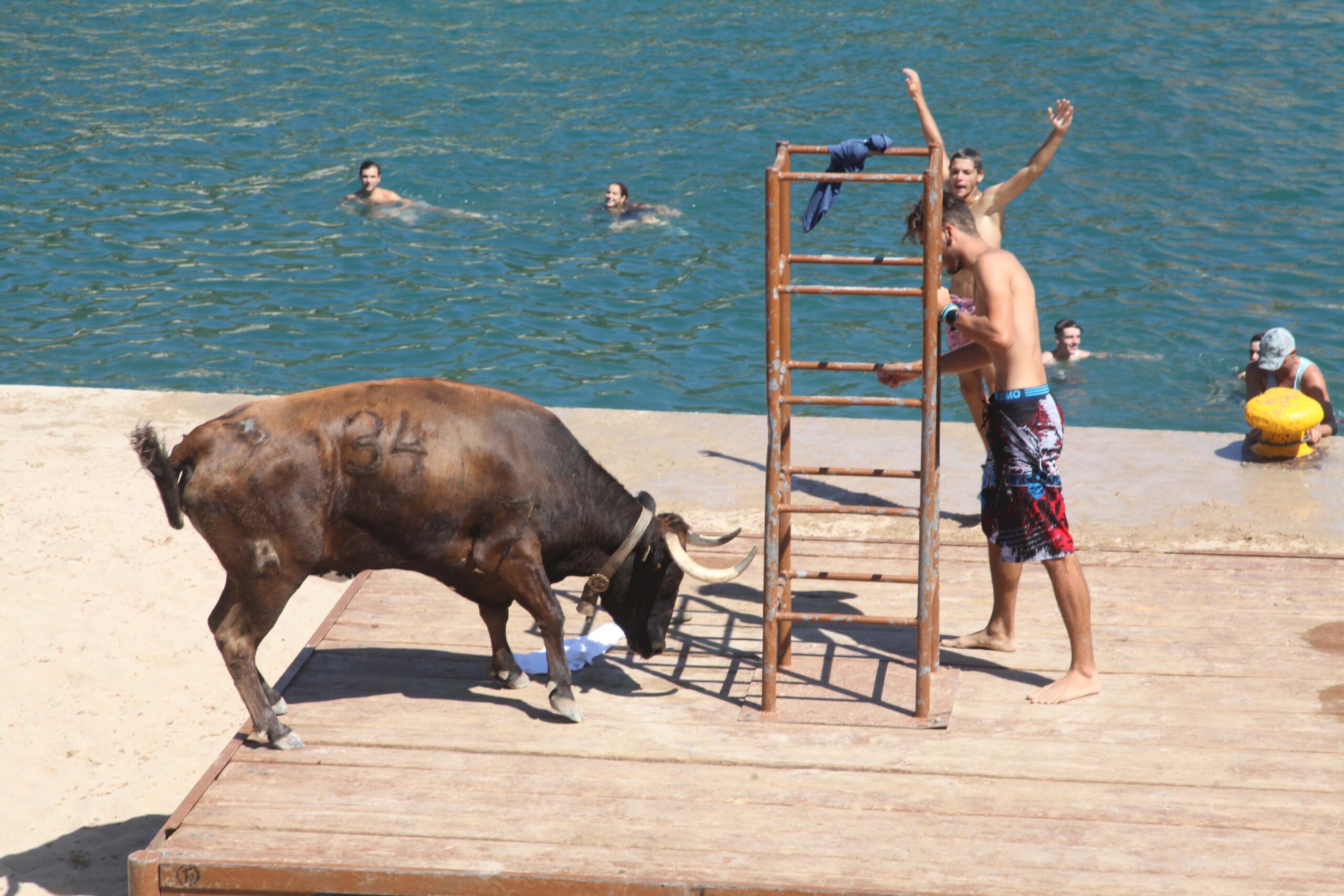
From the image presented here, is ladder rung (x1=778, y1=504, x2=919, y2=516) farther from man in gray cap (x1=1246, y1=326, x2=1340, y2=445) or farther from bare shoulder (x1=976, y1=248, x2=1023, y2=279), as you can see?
man in gray cap (x1=1246, y1=326, x2=1340, y2=445)

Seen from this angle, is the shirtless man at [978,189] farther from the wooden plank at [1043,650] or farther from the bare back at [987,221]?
the wooden plank at [1043,650]

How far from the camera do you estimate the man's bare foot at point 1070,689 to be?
5652 millimetres

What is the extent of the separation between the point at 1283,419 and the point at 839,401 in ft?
16.8

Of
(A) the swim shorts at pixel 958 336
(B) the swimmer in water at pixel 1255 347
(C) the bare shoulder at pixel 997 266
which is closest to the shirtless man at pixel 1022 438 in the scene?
(C) the bare shoulder at pixel 997 266

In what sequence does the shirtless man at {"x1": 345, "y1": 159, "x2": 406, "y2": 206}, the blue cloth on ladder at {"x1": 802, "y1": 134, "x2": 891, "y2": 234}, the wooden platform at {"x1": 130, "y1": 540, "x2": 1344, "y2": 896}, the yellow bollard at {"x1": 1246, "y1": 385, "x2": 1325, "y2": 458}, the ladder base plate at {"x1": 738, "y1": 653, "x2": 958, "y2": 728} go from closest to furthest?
the wooden platform at {"x1": 130, "y1": 540, "x2": 1344, "y2": 896}
the blue cloth on ladder at {"x1": 802, "y1": 134, "x2": 891, "y2": 234}
the ladder base plate at {"x1": 738, "y1": 653, "x2": 958, "y2": 728}
the yellow bollard at {"x1": 1246, "y1": 385, "x2": 1325, "y2": 458}
the shirtless man at {"x1": 345, "y1": 159, "x2": 406, "y2": 206}

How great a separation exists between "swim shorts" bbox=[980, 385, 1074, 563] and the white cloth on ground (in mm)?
1971

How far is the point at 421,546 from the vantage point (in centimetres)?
561

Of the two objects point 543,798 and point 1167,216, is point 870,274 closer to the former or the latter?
point 1167,216

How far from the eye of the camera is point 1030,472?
18.5ft

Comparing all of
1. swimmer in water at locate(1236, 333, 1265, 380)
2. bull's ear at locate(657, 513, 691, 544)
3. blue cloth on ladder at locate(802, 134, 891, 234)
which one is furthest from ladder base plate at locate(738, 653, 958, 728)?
swimmer in water at locate(1236, 333, 1265, 380)

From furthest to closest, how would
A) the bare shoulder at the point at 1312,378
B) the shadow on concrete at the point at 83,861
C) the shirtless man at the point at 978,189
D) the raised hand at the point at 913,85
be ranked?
1. the bare shoulder at the point at 1312,378
2. the shirtless man at the point at 978,189
3. the raised hand at the point at 913,85
4. the shadow on concrete at the point at 83,861

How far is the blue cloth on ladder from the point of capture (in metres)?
5.04

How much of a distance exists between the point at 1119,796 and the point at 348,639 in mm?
3579

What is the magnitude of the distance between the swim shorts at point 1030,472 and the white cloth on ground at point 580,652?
6.47ft
